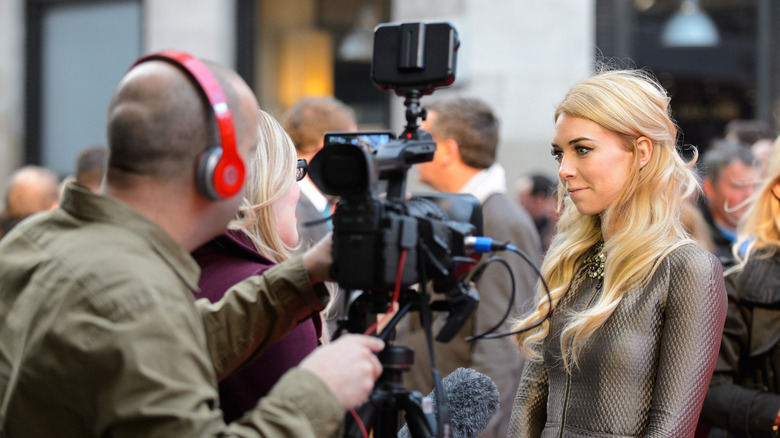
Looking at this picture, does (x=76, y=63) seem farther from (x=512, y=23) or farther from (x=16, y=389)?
(x=16, y=389)

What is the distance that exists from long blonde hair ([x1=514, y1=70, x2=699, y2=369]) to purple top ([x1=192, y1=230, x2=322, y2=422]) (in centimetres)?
73

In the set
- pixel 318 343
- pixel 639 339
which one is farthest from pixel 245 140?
pixel 639 339

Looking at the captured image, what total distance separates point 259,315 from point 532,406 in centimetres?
108

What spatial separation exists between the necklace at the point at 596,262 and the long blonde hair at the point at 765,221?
3.00 feet

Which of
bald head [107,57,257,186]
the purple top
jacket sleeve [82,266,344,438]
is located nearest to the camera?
jacket sleeve [82,266,344,438]

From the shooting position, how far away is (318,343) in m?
2.25

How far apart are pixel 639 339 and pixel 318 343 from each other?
Result: 87 centimetres

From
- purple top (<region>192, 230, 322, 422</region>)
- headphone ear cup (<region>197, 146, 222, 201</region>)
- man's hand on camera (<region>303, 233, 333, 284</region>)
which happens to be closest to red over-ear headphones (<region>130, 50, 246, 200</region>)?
headphone ear cup (<region>197, 146, 222, 201</region>)

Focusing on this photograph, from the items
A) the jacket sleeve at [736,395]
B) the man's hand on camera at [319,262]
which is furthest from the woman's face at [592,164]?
the jacket sleeve at [736,395]

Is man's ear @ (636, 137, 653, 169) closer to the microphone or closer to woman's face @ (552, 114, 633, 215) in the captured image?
woman's face @ (552, 114, 633, 215)

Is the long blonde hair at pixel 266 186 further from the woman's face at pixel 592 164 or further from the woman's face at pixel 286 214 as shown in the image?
the woman's face at pixel 592 164

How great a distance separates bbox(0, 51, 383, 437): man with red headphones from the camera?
4.70 feet

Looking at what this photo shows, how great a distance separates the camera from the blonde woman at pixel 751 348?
3104 millimetres

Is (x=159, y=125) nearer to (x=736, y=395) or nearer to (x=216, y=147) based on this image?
(x=216, y=147)
